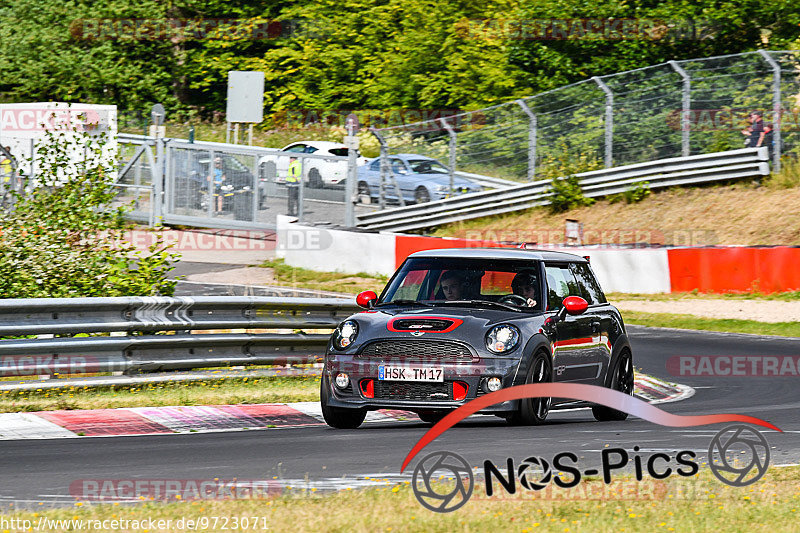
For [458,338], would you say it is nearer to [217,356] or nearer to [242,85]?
[217,356]

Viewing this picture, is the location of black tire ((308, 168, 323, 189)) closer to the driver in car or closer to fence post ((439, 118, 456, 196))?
fence post ((439, 118, 456, 196))

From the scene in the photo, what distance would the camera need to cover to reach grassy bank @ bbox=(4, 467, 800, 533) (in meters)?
5.77

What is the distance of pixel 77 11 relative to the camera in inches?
1890

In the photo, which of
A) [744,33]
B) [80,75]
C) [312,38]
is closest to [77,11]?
[80,75]

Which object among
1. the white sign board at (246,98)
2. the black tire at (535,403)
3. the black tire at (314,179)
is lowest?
the black tire at (535,403)

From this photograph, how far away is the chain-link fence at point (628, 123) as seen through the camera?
2778cm

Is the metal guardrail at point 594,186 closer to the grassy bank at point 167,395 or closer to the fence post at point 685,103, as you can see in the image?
the fence post at point 685,103

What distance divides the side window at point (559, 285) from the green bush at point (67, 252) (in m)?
4.61

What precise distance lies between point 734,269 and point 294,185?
11.3 meters

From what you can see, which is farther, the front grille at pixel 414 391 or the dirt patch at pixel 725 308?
the dirt patch at pixel 725 308

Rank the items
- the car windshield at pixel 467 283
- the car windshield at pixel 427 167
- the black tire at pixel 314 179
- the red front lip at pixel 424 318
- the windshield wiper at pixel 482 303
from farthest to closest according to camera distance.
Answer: the car windshield at pixel 427 167, the black tire at pixel 314 179, the car windshield at pixel 467 283, the windshield wiper at pixel 482 303, the red front lip at pixel 424 318

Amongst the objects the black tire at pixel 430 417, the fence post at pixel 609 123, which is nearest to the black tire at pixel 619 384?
the black tire at pixel 430 417

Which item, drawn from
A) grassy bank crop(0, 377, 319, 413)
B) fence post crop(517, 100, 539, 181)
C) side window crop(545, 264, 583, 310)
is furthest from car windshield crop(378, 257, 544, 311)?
fence post crop(517, 100, 539, 181)

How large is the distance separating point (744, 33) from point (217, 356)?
101 feet
